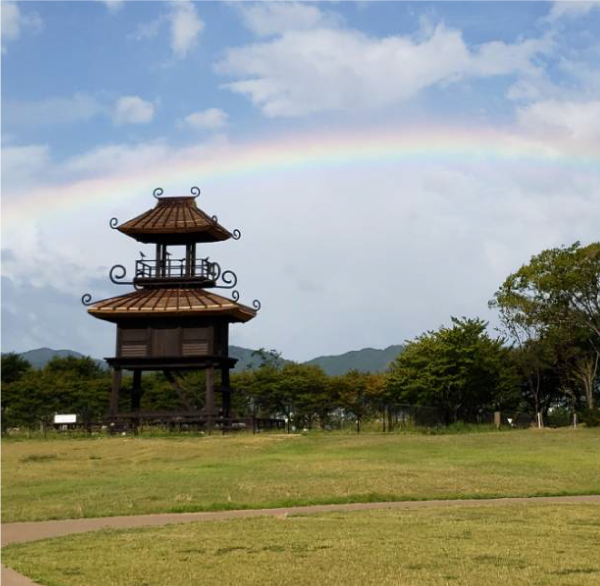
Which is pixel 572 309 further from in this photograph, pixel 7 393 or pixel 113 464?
pixel 7 393

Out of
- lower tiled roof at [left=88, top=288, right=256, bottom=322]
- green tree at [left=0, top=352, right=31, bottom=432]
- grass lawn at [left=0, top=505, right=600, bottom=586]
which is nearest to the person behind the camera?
grass lawn at [left=0, top=505, right=600, bottom=586]

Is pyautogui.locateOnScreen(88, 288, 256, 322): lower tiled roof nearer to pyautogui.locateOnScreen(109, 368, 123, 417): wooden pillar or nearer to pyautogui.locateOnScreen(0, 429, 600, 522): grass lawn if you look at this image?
pyautogui.locateOnScreen(109, 368, 123, 417): wooden pillar

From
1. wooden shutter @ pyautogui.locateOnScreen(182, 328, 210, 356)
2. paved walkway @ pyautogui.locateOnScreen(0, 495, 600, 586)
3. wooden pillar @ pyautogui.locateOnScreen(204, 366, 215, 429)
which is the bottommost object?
paved walkway @ pyautogui.locateOnScreen(0, 495, 600, 586)

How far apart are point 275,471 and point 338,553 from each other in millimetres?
13703

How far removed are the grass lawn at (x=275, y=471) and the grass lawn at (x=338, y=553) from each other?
4001 millimetres

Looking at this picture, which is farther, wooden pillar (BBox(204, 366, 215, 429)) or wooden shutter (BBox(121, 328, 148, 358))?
wooden shutter (BBox(121, 328, 148, 358))

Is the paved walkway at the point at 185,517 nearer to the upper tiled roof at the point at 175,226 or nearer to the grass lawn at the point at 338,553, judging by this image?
the grass lawn at the point at 338,553

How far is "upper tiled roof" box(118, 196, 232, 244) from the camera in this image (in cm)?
4869

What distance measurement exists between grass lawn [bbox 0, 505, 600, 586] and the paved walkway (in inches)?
39.4

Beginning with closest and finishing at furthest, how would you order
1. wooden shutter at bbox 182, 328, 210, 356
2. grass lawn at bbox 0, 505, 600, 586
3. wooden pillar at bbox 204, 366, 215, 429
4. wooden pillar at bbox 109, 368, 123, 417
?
grass lawn at bbox 0, 505, 600, 586 → wooden pillar at bbox 204, 366, 215, 429 → wooden shutter at bbox 182, 328, 210, 356 → wooden pillar at bbox 109, 368, 123, 417

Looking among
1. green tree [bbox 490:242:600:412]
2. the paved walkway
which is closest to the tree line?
green tree [bbox 490:242:600:412]

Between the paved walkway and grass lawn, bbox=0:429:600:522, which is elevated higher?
grass lawn, bbox=0:429:600:522

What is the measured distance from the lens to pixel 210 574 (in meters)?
10.2

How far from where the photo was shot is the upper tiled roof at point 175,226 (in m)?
48.7
